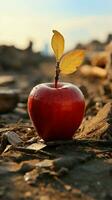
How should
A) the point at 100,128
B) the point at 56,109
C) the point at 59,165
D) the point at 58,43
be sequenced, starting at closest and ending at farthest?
the point at 59,165 < the point at 56,109 < the point at 58,43 < the point at 100,128

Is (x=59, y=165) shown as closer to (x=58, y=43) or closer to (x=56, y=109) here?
(x=56, y=109)

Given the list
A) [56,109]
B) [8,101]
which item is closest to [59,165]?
[56,109]

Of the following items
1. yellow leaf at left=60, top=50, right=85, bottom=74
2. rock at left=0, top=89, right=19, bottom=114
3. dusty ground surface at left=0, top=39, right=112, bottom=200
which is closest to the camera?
dusty ground surface at left=0, top=39, right=112, bottom=200

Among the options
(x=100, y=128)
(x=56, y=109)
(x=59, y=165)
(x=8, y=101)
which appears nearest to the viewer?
(x=59, y=165)

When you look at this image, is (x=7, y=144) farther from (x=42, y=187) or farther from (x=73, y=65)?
(x=42, y=187)

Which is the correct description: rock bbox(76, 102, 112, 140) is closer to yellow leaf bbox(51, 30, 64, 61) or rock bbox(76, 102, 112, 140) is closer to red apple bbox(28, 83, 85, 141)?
red apple bbox(28, 83, 85, 141)

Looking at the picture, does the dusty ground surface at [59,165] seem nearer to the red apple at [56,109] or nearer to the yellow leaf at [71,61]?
the red apple at [56,109]

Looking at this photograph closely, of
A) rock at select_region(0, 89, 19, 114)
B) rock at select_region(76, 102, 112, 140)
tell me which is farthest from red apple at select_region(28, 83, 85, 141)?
rock at select_region(0, 89, 19, 114)
